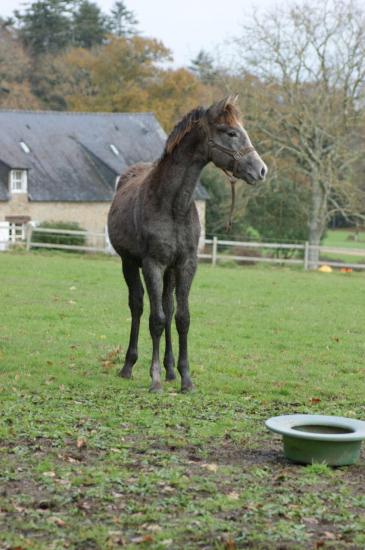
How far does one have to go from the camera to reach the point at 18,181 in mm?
47156

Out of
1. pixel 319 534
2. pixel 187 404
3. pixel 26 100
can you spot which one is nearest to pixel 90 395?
pixel 187 404

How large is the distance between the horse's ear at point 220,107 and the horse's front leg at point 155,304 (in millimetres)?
1744

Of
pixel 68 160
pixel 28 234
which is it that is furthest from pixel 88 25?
pixel 28 234

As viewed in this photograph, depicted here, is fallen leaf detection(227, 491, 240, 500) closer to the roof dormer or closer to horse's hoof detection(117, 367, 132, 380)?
horse's hoof detection(117, 367, 132, 380)

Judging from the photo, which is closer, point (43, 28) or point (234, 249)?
point (234, 249)

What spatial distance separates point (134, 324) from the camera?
1138 centimetres

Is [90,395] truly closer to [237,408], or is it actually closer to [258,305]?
[237,408]

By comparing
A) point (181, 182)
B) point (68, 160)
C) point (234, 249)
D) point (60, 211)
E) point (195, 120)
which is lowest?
point (234, 249)

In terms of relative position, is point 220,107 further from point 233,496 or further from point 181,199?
point 233,496

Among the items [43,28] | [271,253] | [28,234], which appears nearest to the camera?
[28,234]

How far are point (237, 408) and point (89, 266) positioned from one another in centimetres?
2032

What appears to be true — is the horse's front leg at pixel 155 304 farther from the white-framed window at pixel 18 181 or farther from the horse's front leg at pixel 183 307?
the white-framed window at pixel 18 181

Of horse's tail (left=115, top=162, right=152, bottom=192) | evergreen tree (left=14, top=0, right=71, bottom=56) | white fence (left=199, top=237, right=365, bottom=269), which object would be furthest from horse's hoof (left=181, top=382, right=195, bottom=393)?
evergreen tree (left=14, top=0, right=71, bottom=56)

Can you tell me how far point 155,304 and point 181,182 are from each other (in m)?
1.41
